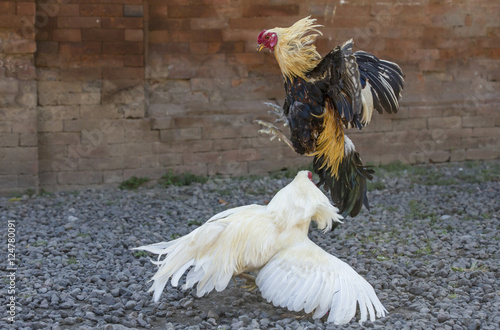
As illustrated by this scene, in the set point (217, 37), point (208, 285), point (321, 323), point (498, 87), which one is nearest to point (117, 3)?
point (217, 37)

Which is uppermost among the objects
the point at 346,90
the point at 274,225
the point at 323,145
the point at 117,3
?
the point at 117,3

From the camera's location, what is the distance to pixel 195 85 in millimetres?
9016

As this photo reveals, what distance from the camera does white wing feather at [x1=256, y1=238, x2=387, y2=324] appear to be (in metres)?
4.12

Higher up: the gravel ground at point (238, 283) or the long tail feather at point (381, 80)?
the long tail feather at point (381, 80)

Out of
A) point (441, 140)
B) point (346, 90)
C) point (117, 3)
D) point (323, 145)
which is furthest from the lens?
point (441, 140)

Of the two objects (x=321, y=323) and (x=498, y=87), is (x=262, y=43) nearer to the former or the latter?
(x=321, y=323)

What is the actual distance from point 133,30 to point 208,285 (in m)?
4.87

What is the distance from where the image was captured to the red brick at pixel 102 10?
823cm

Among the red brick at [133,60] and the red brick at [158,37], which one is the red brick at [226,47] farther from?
the red brick at [133,60]

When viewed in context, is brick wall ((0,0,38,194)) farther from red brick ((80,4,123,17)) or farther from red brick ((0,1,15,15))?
red brick ((80,4,123,17))

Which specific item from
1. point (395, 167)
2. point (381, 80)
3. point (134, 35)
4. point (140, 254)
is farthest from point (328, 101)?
point (395, 167)

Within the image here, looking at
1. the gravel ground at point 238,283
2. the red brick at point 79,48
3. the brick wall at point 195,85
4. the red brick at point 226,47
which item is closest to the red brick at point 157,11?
the brick wall at point 195,85

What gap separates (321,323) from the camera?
4254 millimetres

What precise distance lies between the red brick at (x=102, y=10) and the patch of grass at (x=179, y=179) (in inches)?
86.2
